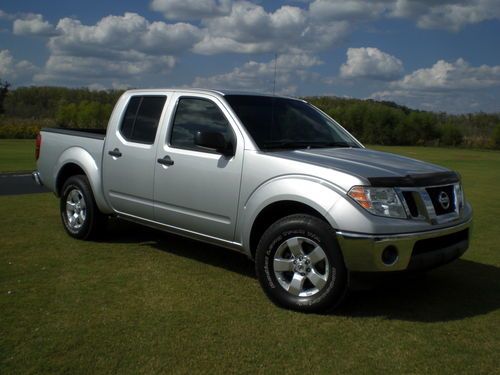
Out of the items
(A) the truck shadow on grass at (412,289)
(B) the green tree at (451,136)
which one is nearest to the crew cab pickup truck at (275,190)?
(A) the truck shadow on grass at (412,289)

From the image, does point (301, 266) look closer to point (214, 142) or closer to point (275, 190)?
point (275, 190)

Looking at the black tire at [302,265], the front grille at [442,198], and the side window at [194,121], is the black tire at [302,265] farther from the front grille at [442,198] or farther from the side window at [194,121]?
the side window at [194,121]

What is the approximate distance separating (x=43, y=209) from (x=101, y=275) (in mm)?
4466

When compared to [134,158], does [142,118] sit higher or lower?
higher

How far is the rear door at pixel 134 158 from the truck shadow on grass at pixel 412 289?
0.85m

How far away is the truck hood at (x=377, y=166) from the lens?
430cm

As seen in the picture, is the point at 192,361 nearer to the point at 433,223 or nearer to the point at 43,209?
the point at 433,223

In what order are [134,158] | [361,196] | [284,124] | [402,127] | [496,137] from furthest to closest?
[402,127] < [496,137] < [134,158] < [284,124] < [361,196]

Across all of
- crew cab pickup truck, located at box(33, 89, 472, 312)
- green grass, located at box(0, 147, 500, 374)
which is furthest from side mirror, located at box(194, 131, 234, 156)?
green grass, located at box(0, 147, 500, 374)

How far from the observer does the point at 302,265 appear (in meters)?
4.53

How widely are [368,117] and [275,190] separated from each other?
78988mm

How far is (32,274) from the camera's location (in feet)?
17.7

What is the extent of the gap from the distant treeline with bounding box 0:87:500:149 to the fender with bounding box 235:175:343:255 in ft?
210

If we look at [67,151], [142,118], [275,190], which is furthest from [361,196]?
[67,151]
